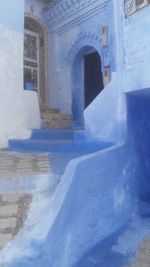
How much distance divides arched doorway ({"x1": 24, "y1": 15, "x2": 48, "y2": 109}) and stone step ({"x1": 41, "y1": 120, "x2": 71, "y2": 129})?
195cm

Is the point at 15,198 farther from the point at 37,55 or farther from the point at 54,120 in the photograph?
the point at 37,55

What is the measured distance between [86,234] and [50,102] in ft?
21.4

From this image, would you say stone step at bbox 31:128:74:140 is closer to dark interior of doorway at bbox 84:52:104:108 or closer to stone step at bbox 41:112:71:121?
stone step at bbox 41:112:71:121

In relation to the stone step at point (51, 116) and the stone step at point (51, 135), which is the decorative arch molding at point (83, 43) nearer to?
the stone step at point (51, 116)

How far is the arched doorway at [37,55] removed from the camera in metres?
9.45

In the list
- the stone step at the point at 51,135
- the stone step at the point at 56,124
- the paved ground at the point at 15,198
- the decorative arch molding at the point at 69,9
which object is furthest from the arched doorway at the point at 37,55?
the paved ground at the point at 15,198

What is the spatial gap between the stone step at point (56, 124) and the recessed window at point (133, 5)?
10.6 ft

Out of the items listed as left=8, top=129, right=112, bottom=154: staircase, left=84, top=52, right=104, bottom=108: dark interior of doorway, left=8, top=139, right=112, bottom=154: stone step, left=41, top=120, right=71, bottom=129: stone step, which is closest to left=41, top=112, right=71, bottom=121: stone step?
left=41, top=120, right=71, bottom=129: stone step

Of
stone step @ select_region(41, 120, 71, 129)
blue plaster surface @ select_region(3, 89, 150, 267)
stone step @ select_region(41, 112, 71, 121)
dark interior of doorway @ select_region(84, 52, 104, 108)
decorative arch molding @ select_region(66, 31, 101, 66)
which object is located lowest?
blue plaster surface @ select_region(3, 89, 150, 267)

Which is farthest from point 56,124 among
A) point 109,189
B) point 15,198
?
point 15,198

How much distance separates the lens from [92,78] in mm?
10859

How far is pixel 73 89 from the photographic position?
9.23m

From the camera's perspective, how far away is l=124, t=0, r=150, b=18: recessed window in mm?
4646

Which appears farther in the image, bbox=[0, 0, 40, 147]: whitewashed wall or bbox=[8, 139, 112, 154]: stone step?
bbox=[0, 0, 40, 147]: whitewashed wall
